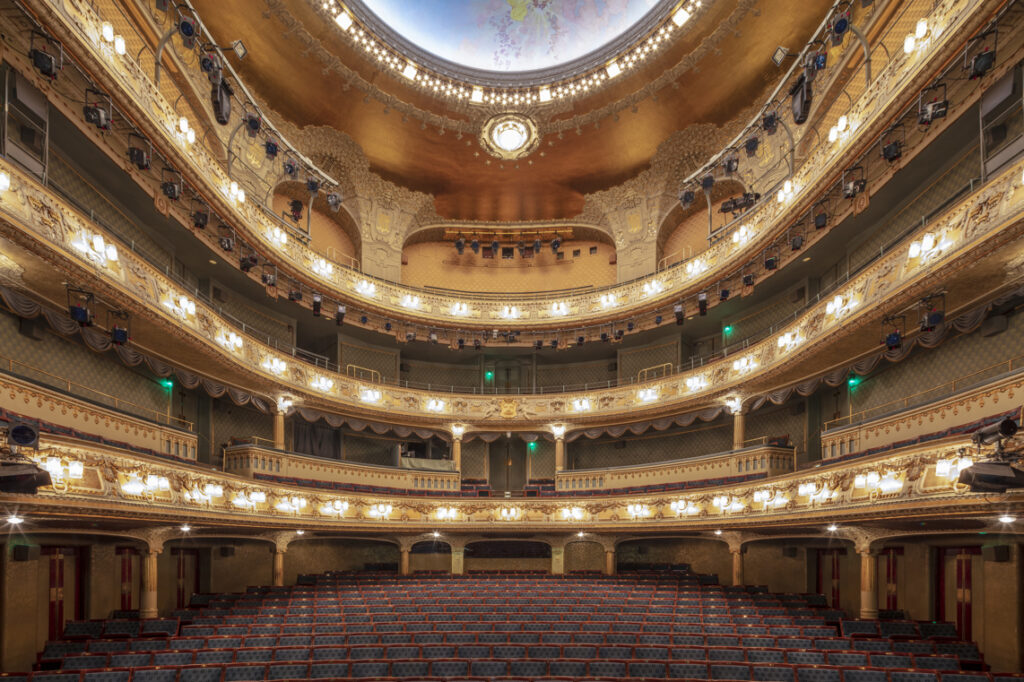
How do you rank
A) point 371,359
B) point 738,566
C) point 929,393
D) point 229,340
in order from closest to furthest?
point 929,393 → point 229,340 → point 738,566 → point 371,359

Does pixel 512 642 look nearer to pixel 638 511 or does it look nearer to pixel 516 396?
pixel 638 511

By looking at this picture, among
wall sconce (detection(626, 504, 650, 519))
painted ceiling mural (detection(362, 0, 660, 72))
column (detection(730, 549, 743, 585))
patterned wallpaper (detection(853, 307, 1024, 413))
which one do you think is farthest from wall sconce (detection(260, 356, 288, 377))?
patterned wallpaper (detection(853, 307, 1024, 413))

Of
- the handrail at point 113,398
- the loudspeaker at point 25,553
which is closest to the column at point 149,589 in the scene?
the loudspeaker at point 25,553

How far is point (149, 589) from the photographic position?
1498 centimetres

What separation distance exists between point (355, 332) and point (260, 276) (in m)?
5.62

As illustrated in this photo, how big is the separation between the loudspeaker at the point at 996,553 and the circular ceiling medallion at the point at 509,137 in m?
18.7

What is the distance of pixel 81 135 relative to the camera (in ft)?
45.6

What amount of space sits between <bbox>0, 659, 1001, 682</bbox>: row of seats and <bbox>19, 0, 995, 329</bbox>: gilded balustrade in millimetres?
10234

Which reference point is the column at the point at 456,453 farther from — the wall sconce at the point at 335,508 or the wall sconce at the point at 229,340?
the wall sconce at the point at 229,340

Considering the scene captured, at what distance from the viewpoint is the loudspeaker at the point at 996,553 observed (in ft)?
43.3

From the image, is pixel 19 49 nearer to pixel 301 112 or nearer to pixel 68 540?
pixel 68 540

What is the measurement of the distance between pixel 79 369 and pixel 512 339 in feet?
49.9

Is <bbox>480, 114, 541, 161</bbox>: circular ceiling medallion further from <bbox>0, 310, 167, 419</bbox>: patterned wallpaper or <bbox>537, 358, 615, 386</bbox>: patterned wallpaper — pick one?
<bbox>0, 310, 167, 419</bbox>: patterned wallpaper

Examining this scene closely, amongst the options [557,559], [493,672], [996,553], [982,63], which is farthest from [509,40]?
[493,672]
